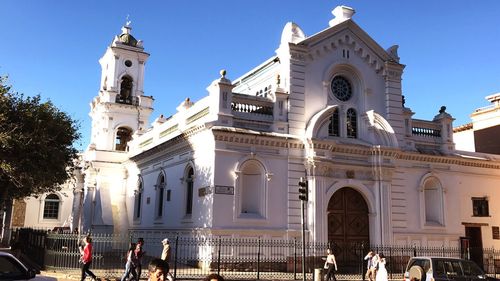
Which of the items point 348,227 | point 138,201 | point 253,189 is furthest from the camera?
point 138,201

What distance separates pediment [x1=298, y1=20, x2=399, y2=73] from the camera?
2506 centimetres

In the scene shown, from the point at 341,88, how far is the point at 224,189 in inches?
356

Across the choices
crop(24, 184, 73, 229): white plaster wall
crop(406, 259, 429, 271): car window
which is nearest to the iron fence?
crop(406, 259, 429, 271): car window

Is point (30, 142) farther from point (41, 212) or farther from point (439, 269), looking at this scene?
point (41, 212)

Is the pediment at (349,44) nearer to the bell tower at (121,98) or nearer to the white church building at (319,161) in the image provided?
the white church building at (319,161)

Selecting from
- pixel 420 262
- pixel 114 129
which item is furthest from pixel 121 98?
pixel 420 262

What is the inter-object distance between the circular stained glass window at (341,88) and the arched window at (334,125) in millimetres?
926

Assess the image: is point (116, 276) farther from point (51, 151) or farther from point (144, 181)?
point (144, 181)

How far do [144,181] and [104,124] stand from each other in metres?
8.11

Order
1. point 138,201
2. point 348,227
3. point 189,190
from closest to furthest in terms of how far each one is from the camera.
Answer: point 189,190, point 348,227, point 138,201

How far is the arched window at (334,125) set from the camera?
25203 mm

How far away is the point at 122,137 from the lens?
124 ft

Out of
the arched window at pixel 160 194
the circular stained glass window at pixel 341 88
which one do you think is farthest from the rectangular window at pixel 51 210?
the circular stained glass window at pixel 341 88

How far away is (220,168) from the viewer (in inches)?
851
